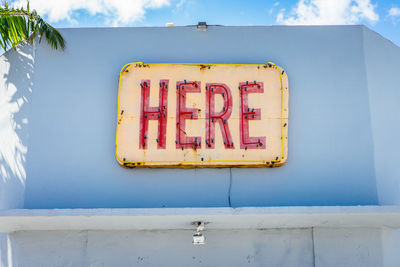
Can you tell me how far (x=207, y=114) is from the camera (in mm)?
7094

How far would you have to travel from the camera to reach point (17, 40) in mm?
7406

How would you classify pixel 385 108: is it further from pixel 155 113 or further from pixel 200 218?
pixel 155 113

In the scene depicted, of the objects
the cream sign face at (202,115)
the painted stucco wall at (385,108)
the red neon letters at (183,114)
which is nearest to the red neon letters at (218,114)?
the cream sign face at (202,115)

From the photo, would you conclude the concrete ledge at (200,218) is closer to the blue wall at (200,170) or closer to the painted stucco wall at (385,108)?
the blue wall at (200,170)

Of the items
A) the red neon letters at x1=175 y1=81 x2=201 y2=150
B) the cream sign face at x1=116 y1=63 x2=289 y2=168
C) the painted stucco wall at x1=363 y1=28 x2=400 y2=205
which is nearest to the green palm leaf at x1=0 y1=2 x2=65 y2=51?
the cream sign face at x1=116 y1=63 x2=289 y2=168

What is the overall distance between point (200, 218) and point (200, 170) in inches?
38.0

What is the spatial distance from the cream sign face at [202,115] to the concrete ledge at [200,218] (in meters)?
0.92

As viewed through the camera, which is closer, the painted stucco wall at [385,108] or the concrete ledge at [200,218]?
the concrete ledge at [200,218]

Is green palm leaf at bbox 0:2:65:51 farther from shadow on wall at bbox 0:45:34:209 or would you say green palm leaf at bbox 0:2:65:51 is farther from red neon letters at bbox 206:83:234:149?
red neon letters at bbox 206:83:234:149

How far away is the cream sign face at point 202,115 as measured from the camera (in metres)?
6.92

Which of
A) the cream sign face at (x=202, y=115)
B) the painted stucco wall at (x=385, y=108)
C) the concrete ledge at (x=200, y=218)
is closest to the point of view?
the concrete ledge at (x=200, y=218)

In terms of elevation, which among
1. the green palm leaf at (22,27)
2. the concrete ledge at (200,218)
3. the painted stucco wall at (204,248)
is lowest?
the painted stucco wall at (204,248)

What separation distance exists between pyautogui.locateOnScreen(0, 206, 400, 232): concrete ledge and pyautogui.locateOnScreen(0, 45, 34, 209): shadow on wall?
2.12 feet

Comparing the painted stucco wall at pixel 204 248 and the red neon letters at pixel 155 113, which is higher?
the red neon letters at pixel 155 113
